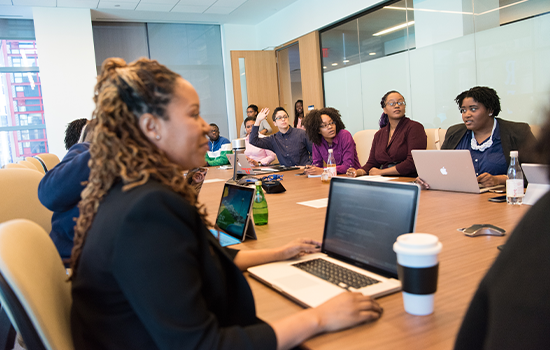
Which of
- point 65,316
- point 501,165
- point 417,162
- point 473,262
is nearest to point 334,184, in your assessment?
point 473,262

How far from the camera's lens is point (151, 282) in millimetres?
730

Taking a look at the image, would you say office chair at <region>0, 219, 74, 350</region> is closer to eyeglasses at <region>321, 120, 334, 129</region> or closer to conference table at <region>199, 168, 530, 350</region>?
conference table at <region>199, 168, 530, 350</region>

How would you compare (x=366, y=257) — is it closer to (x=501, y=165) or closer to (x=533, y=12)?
(x=501, y=165)

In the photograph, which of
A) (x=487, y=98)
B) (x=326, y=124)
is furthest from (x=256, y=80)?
(x=487, y=98)

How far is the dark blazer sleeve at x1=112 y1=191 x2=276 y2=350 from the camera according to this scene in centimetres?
73

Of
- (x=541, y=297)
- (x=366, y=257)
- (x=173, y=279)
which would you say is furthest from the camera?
(x=366, y=257)

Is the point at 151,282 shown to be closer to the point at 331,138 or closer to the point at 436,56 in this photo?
the point at 331,138

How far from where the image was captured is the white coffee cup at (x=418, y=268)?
2.75 ft

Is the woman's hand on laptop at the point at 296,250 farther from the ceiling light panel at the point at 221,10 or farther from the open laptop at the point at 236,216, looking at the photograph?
the ceiling light panel at the point at 221,10

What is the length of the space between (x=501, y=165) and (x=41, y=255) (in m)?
2.73

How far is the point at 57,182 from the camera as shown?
61.5 inches

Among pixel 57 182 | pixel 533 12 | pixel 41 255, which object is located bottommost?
pixel 41 255

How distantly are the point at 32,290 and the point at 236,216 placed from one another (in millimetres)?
916

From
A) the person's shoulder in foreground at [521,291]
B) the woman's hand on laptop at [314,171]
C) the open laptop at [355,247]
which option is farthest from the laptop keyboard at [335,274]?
the woman's hand on laptop at [314,171]
